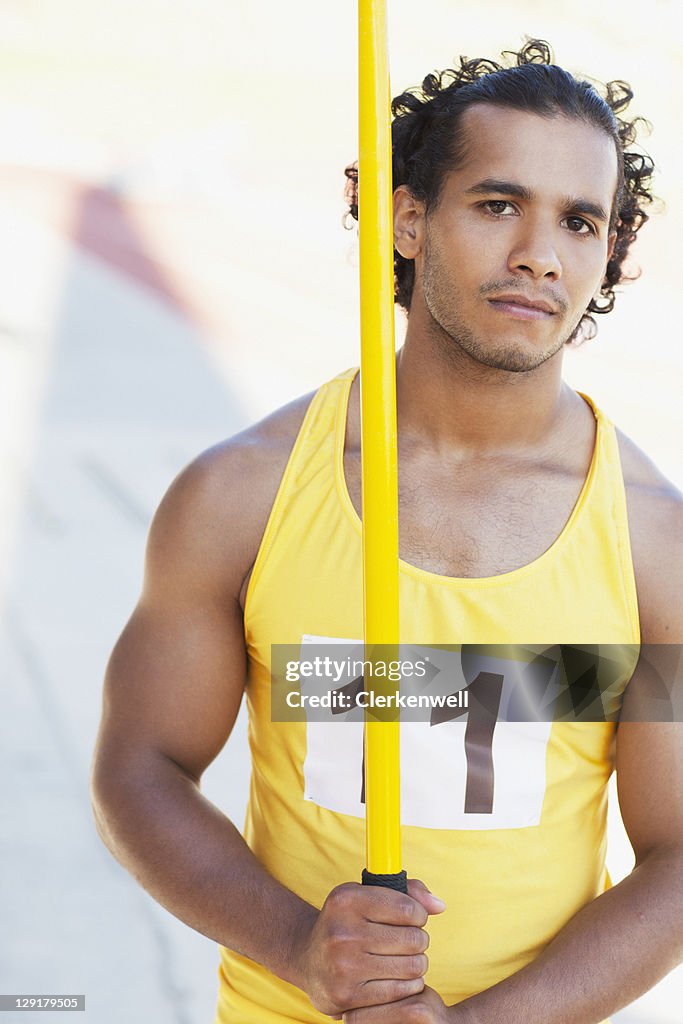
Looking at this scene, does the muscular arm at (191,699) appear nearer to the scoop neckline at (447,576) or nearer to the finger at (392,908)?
the scoop neckline at (447,576)


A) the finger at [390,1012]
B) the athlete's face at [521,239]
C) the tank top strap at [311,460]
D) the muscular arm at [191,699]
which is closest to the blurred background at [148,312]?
the muscular arm at [191,699]

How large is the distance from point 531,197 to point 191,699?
29.7 inches

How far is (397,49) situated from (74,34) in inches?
74.4

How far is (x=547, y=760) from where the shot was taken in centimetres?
155

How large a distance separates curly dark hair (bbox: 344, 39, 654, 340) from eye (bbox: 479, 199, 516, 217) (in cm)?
12

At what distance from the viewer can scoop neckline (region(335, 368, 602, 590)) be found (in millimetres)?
1538

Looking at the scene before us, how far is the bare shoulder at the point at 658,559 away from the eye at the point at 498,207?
0.38 m

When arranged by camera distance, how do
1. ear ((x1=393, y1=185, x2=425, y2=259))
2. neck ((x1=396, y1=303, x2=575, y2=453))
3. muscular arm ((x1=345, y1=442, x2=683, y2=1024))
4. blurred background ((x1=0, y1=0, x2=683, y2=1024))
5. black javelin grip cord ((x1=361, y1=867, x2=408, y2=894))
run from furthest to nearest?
blurred background ((x1=0, y1=0, x2=683, y2=1024)) → ear ((x1=393, y1=185, x2=425, y2=259)) → neck ((x1=396, y1=303, x2=575, y2=453)) → muscular arm ((x1=345, y1=442, x2=683, y2=1024)) → black javelin grip cord ((x1=361, y1=867, x2=408, y2=894))

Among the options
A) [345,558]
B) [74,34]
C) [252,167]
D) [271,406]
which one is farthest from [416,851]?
[74,34]

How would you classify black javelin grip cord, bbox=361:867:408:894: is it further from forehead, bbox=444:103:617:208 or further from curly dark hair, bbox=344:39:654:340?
curly dark hair, bbox=344:39:654:340

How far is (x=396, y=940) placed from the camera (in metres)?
1.13

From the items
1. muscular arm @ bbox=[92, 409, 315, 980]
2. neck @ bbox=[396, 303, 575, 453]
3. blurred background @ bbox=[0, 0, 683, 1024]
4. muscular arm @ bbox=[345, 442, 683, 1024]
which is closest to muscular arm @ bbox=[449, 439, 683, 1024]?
muscular arm @ bbox=[345, 442, 683, 1024]

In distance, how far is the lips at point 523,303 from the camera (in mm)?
1495

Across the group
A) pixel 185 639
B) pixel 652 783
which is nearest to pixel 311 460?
pixel 185 639
